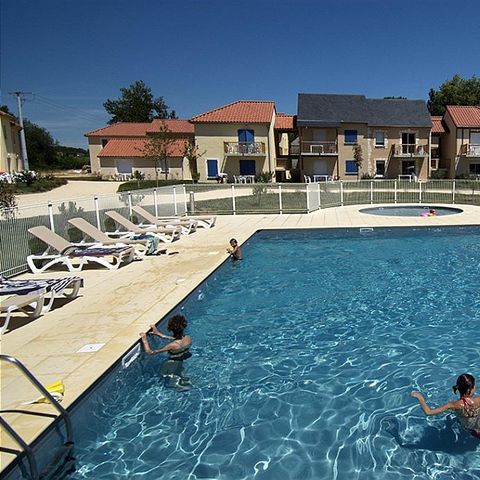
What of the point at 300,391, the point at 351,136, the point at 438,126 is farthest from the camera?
the point at 438,126

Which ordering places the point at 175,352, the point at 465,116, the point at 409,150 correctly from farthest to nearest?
the point at 465,116
the point at 409,150
the point at 175,352

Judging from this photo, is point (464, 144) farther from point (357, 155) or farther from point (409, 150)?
point (357, 155)

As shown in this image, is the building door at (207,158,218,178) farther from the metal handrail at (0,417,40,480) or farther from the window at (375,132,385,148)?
the metal handrail at (0,417,40,480)

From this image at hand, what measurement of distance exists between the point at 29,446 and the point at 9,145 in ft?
146

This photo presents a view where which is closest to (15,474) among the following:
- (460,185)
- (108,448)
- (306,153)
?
(108,448)

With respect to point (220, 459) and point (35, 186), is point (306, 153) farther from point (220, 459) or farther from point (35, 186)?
point (220, 459)

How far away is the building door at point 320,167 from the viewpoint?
3791cm

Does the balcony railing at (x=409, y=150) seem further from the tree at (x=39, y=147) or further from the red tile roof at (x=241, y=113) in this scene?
the tree at (x=39, y=147)

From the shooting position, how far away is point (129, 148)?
44531mm

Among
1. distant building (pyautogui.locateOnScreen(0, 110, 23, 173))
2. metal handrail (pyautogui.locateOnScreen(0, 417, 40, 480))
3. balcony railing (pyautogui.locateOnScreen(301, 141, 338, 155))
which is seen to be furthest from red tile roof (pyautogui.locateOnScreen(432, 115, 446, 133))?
metal handrail (pyautogui.locateOnScreen(0, 417, 40, 480))

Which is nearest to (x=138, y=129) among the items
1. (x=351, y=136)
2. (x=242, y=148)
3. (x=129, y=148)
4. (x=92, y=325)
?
(x=129, y=148)

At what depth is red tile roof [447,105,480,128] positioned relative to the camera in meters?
38.5

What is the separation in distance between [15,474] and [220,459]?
67.8 inches

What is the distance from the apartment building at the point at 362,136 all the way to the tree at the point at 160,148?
12.3 m
